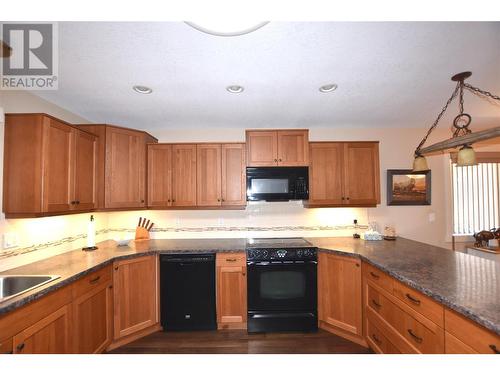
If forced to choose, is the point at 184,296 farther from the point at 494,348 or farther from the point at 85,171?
the point at 494,348

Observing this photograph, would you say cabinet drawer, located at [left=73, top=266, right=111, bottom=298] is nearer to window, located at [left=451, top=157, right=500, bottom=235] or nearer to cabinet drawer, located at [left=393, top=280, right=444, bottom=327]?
cabinet drawer, located at [left=393, top=280, right=444, bottom=327]

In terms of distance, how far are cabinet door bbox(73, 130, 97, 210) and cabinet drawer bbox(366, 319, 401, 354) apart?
9.64 feet

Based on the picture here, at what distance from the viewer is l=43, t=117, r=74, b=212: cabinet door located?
1793 millimetres

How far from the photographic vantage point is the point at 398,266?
1.75 m

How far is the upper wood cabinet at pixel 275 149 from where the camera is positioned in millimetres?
2838

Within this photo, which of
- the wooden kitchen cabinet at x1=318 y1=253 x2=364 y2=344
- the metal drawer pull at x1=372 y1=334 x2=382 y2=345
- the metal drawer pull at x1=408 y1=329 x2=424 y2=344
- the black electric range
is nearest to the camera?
the metal drawer pull at x1=408 y1=329 x2=424 y2=344

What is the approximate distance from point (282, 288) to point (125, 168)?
2263mm

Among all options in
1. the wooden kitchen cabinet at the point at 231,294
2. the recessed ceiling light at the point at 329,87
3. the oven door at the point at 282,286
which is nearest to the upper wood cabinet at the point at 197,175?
the wooden kitchen cabinet at the point at 231,294

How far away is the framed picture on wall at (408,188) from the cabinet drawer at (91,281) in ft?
11.6

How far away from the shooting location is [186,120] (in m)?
2.86

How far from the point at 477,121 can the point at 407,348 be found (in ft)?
9.53

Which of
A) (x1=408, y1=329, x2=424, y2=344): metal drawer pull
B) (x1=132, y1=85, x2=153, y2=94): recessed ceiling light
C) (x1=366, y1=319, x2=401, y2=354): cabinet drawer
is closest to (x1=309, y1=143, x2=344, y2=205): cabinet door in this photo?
(x1=366, y1=319, x2=401, y2=354): cabinet drawer

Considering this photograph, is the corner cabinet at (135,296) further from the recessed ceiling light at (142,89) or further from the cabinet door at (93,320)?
the recessed ceiling light at (142,89)

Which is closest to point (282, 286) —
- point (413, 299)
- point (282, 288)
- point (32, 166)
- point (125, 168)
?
point (282, 288)
